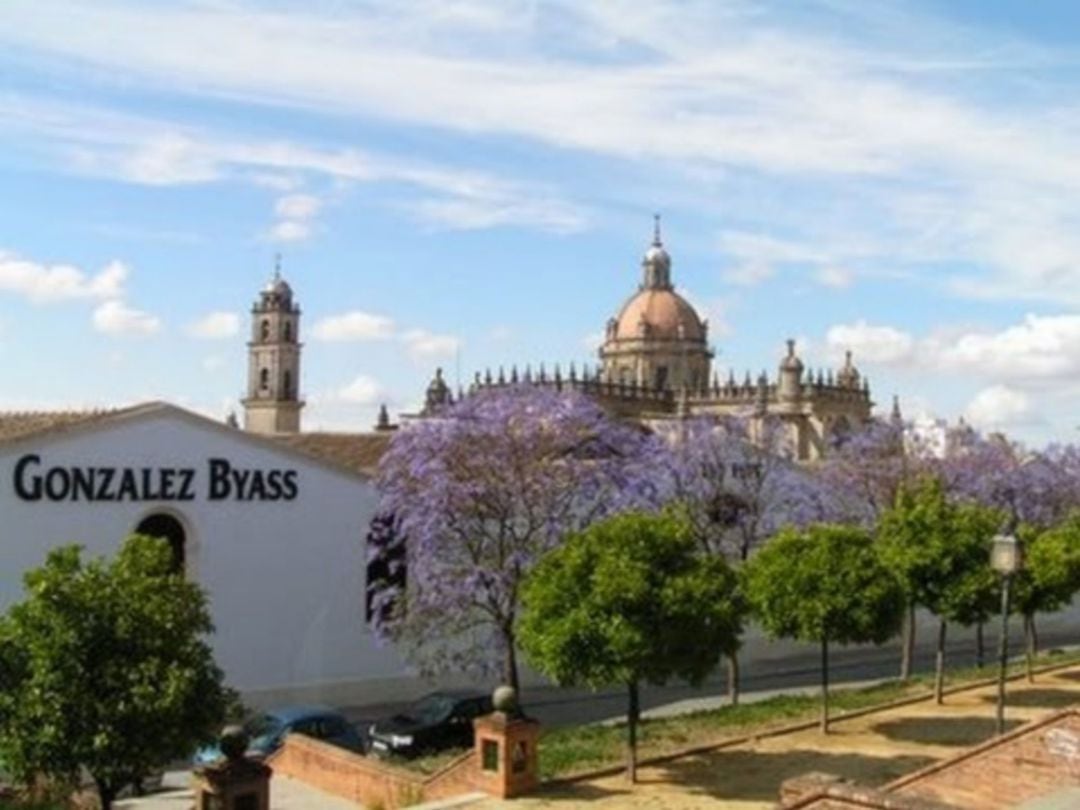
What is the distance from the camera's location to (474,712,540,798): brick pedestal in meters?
18.4

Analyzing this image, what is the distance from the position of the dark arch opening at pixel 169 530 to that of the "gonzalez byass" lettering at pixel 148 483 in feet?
1.41

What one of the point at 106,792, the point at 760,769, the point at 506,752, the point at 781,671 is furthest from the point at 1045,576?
the point at 106,792

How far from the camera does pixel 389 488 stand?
3194cm

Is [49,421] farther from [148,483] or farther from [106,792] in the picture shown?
[106,792]

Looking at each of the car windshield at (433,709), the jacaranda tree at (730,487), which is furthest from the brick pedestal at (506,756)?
A: the jacaranda tree at (730,487)

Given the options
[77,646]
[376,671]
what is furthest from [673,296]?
[77,646]

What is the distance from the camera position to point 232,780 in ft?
50.3

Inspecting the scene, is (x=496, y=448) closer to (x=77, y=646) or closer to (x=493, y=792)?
(x=493, y=792)

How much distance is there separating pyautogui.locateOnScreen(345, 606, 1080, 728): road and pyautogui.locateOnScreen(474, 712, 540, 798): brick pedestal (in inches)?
260

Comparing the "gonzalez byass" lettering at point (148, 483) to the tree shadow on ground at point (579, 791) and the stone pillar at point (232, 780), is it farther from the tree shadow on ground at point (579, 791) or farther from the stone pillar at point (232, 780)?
the stone pillar at point (232, 780)

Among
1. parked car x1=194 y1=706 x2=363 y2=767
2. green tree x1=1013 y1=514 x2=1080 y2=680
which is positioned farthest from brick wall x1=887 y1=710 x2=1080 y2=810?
green tree x1=1013 y1=514 x2=1080 y2=680

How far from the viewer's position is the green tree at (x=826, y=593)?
23.7m

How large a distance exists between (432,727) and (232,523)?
827 cm

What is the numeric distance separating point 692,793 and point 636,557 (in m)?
3.15
